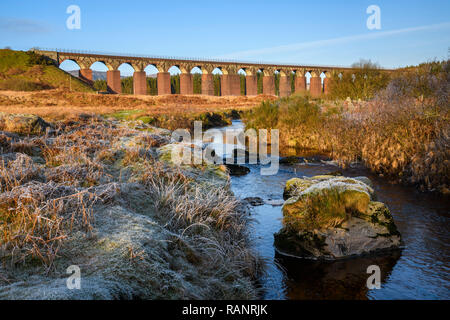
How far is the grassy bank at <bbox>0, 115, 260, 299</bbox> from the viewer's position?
2.91 meters

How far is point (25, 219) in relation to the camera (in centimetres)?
325

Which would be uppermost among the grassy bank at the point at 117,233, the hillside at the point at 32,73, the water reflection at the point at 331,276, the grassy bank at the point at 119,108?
the hillside at the point at 32,73

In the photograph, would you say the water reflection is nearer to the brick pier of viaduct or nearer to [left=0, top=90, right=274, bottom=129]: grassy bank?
[left=0, top=90, right=274, bottom=129]: grassy bank

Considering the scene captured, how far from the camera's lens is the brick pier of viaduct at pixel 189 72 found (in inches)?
2323

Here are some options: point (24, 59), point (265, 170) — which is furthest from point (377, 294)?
point (24, 59)

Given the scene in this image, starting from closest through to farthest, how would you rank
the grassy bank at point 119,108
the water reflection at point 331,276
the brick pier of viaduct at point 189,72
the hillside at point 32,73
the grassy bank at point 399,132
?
the water reflection at point 331,276 < the grassy bank at point 399,132 < the grassy bank at point 119,108 < the hillside at point 32,73 < the brick pier of viaduct at point 189,72

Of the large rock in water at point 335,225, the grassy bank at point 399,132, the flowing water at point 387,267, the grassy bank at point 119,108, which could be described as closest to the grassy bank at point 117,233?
the flowing water at point 387,267

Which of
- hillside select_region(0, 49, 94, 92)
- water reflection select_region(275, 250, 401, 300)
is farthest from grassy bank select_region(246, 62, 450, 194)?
hillside select_region(0, 49, 94, 92)

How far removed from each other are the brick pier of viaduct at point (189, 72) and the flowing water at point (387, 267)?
44750 mm

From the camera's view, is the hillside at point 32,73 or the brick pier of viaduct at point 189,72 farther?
the brick pier of viaduct at point 189,72

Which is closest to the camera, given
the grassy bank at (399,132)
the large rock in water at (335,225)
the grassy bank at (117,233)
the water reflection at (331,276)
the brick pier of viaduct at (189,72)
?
the grassy bank at (117,233)

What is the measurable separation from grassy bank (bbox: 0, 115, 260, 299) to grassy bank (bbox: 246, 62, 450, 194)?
5170 mm

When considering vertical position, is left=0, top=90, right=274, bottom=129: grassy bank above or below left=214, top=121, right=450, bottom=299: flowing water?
above

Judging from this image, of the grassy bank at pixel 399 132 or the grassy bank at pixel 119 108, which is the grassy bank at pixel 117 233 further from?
the grassy bank at pixel 119 108
